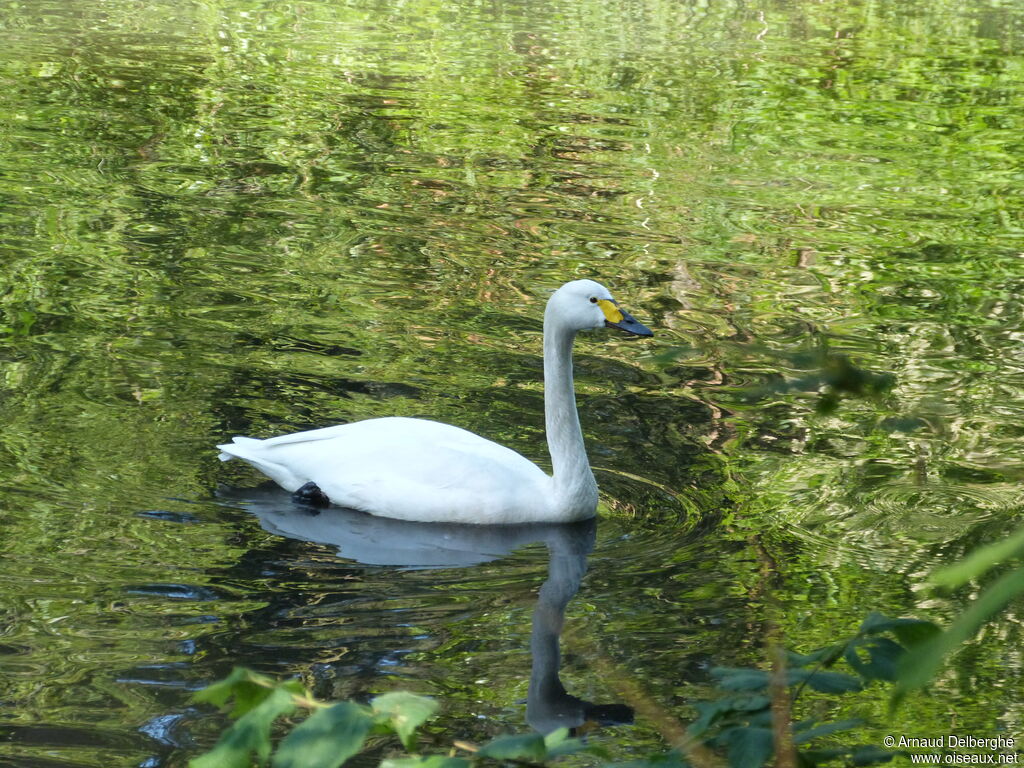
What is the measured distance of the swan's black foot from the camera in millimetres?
5844

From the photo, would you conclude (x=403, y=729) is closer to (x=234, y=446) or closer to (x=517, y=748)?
(x=517, y=748)

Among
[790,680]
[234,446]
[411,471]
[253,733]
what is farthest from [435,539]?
[253,733]

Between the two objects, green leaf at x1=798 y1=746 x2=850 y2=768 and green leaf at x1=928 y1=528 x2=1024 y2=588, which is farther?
green leaf at x1=798 y1=746 x2=850 y2=768

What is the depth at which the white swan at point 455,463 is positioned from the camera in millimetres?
5707

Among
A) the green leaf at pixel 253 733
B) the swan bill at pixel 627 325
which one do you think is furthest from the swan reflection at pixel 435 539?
the green leaf at pixel 253 733

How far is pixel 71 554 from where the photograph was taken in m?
5.02

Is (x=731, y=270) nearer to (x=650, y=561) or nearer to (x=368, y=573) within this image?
(x=650, y=561)

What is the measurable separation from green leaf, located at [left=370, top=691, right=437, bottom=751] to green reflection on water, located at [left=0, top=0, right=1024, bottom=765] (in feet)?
1.72

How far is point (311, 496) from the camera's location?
5.87 metres

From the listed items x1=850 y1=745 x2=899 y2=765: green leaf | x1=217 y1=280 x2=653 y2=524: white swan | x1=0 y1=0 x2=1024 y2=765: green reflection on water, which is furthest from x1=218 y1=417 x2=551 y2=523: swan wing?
x1=850 y1=745 x2=899 y2=765: green leaf

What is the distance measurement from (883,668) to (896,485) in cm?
423

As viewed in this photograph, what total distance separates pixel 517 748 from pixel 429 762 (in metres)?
0.11

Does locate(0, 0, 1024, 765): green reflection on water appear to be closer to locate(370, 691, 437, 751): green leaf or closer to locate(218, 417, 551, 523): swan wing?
locate(218, 417, 551, 523): swan wing

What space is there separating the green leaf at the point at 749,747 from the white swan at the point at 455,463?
3.74 metres
